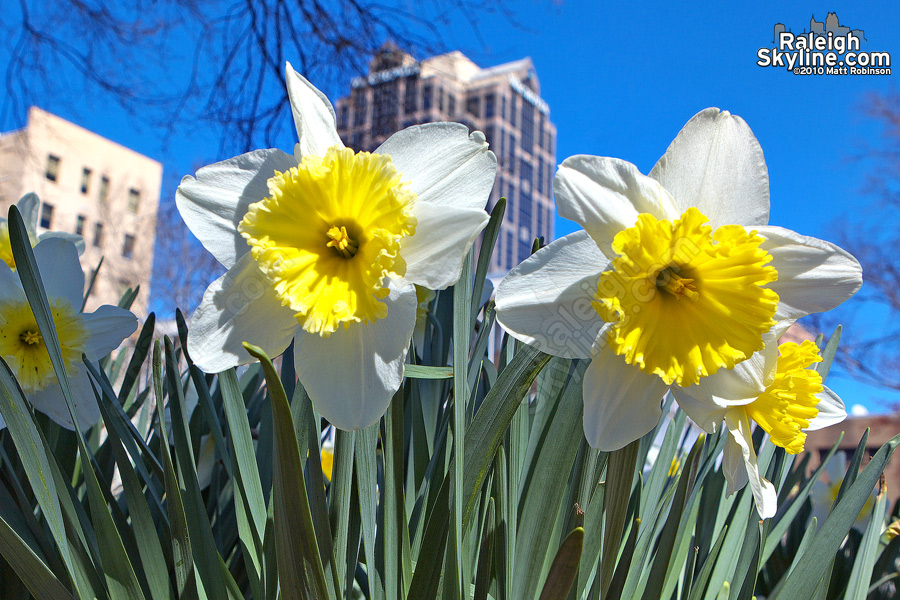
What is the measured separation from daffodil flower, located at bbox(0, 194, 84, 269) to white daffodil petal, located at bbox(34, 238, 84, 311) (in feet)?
0.18

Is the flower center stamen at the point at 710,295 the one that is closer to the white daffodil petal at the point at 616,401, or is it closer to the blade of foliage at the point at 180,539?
the white daffodil petal at the point at 616,401

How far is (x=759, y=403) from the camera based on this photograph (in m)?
0.64

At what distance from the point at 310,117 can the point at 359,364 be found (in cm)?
26

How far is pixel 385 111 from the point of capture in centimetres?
478

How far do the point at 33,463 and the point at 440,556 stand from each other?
1.32 feet

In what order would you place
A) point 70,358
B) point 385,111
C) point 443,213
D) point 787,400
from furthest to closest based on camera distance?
point 385,111
point 70,358
point 787,400
point 443,213

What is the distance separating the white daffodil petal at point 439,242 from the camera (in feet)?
1.69

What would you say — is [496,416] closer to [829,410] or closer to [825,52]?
[829,410]

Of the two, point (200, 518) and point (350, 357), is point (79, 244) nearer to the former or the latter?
point (200, 518)

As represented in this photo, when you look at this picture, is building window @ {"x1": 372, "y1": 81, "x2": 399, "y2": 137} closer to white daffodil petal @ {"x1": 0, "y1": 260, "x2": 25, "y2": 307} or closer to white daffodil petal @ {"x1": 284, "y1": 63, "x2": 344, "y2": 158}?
white daffodil petal @ {"x1": 0, "y1": 260, "x2": 25, "y2": 307}

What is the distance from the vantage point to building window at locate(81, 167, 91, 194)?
25766mm

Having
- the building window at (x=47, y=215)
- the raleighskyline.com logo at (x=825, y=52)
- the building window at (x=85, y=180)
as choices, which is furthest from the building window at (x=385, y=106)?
the building window at (x=85, y=180)

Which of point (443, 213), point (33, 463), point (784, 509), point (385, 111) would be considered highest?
point (385, 111)

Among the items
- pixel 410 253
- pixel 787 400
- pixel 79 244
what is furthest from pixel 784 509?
pixel 79 244
